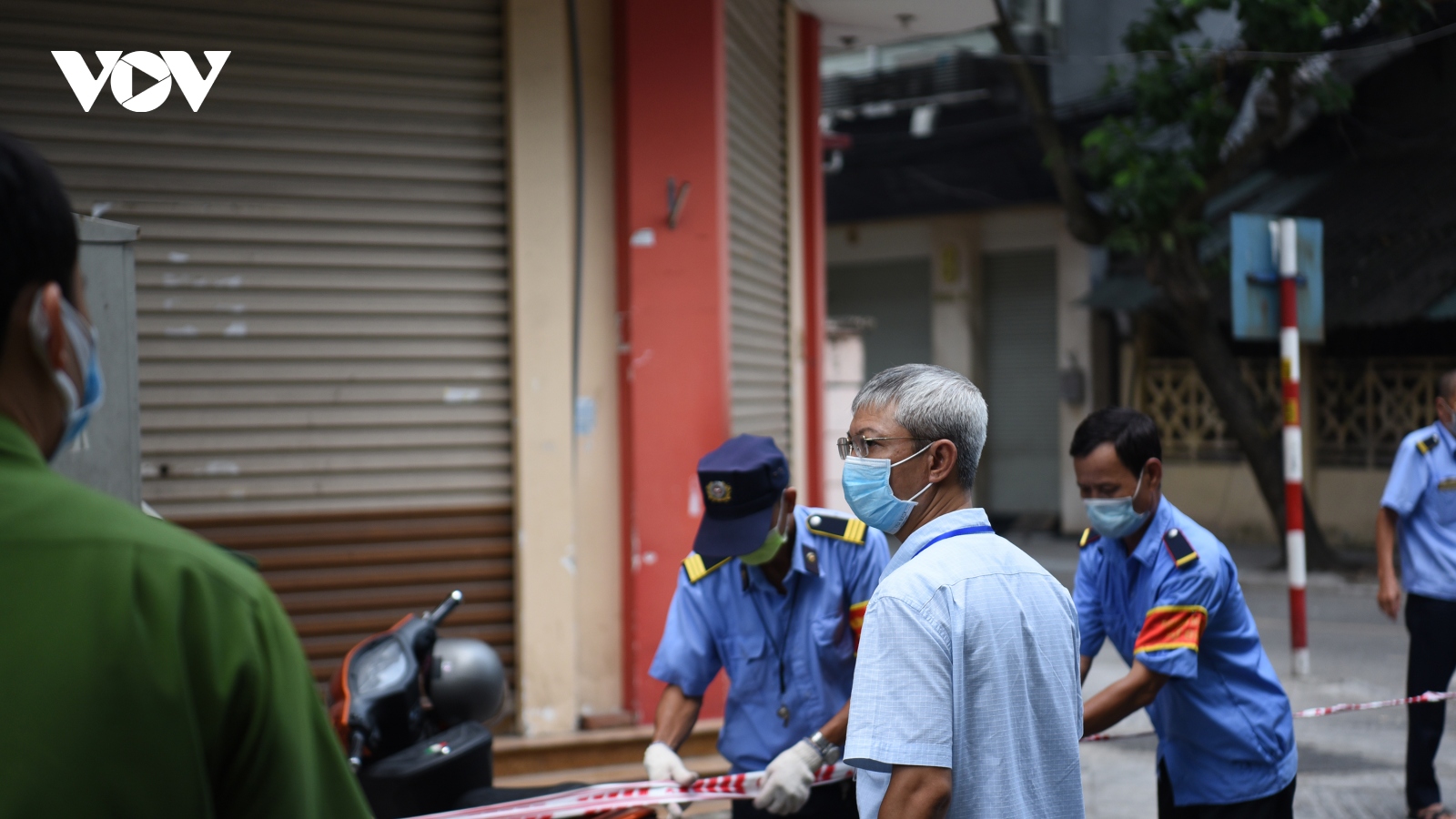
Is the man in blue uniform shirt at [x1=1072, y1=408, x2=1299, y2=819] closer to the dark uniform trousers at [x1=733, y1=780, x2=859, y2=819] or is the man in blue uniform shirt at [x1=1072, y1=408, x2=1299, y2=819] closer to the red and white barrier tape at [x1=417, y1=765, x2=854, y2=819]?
the dark uniform trousers at [x1=733, y1=780, x2=859, y2=819]

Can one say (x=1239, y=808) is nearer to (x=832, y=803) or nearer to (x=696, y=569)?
(x=832, y=803)

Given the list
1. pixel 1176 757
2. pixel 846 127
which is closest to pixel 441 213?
pixel 1176 757

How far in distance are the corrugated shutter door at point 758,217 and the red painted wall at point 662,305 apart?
0.65 meters

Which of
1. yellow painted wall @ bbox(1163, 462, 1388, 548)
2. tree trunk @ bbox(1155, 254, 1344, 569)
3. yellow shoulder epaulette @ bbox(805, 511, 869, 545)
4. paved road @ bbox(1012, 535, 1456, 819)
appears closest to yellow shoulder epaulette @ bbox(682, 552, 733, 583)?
yellow shoulder epaulette @ bbox(805, 511, 869, 545)

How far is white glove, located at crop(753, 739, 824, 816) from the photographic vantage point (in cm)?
297

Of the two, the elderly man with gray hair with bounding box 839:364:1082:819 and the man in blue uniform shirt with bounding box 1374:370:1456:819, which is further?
the man in blue uniform shirt with bounding box 1374:370:1456:819

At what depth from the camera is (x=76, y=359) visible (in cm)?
117

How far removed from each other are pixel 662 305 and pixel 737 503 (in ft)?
8.88

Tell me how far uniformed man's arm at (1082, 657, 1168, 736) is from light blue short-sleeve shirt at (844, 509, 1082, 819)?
0.92 m

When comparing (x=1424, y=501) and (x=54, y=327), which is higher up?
(x=54, y=327)

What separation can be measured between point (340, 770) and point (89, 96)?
469 centimetres

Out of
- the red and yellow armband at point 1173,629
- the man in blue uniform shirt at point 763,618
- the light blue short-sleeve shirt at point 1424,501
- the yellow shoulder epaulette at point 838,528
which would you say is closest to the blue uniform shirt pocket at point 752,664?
the man in blue uniform shirt at point 763,618

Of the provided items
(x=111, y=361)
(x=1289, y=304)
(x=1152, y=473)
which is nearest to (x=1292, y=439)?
(x=1289, y=304)

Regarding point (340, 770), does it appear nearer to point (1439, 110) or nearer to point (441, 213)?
point (441, 213)
